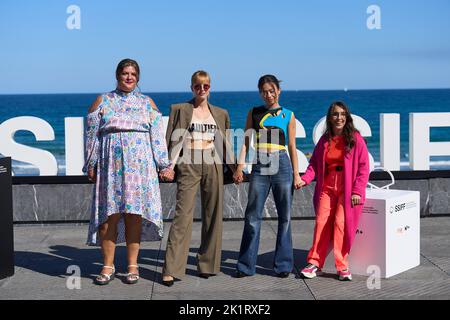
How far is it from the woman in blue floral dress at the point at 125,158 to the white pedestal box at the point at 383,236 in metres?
1.78

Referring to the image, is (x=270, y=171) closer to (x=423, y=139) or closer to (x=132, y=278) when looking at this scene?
(x=132, y=278)

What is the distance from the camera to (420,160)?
1016cm

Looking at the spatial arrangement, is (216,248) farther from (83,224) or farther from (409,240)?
(83,224)

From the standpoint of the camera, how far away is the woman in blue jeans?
640cm

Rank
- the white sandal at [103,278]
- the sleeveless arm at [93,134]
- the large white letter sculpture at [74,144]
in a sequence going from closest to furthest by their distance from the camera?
the sleeveless arm at [93,134], the white sandal at [103,278], the large white letter sculpture at [74,144]

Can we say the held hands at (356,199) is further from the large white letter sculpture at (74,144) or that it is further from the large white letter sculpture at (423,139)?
the large white letter sculpture at (74,144)

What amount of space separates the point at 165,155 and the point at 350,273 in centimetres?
196

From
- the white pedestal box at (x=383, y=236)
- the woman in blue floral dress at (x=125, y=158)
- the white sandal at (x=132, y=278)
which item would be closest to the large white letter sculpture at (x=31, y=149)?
the woman in blue floral dress at (x=125, y=158)

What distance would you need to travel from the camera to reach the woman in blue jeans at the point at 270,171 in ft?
21.0

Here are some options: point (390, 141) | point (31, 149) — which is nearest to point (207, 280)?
point (31, 149)

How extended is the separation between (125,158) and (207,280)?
1.32m
